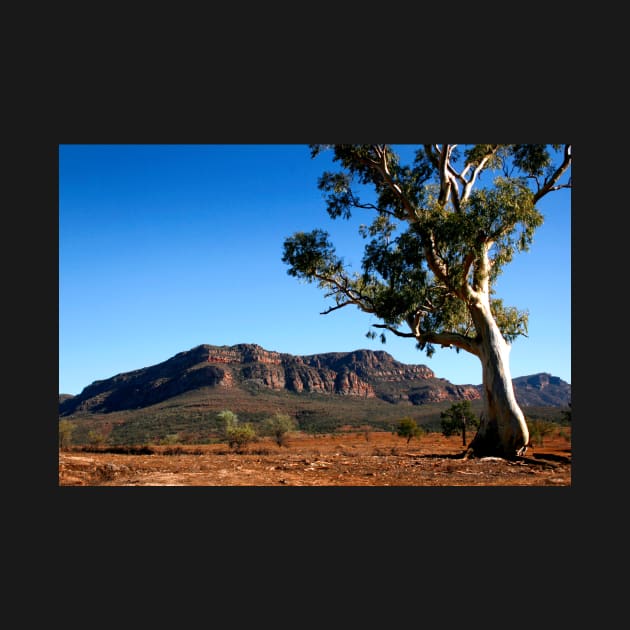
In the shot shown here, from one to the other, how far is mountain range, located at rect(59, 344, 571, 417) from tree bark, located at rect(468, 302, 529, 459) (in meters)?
72.3

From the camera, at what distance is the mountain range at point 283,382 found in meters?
100

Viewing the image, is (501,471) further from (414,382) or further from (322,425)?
(414,382)

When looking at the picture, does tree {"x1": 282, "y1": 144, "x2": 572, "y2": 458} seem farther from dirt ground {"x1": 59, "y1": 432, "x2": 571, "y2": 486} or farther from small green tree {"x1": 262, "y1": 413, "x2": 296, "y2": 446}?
small green tree {"x1": 262, "y1": 413, "x2": 296, "y2": 446}

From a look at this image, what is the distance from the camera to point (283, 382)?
112 m

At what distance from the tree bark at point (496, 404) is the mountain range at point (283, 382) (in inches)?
2846

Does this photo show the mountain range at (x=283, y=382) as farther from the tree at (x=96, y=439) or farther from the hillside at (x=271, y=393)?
the tree at (x=96, y=439)

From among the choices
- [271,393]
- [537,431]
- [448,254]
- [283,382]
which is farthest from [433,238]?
[283,382]

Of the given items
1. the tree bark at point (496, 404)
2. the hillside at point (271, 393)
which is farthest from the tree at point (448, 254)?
the hillside at point (271, 393)

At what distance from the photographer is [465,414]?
120ft

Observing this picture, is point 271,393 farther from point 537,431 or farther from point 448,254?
point 448,254

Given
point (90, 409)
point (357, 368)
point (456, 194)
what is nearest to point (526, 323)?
point (456, 194)

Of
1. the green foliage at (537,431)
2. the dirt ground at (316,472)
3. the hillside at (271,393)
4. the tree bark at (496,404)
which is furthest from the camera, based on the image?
the hillside at (271,393)

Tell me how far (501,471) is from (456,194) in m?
7.23

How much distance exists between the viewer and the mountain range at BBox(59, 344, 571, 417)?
100m
